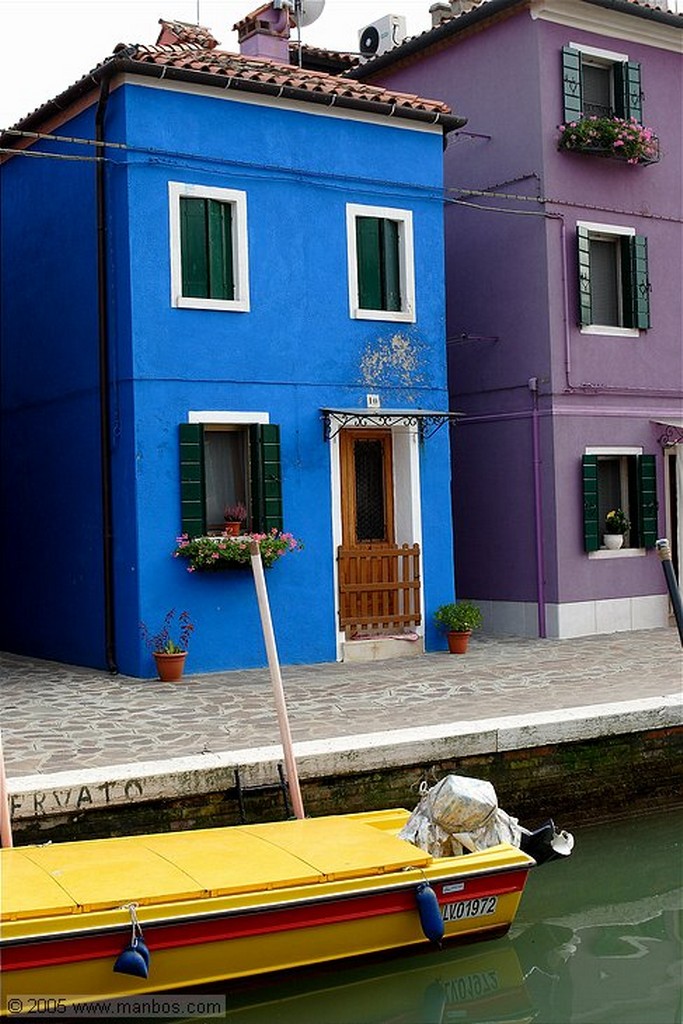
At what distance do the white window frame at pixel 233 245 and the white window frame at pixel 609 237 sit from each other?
436 cm

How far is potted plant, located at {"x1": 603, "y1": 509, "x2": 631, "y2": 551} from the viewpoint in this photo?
→ 1554cm

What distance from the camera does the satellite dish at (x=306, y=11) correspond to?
15602mm

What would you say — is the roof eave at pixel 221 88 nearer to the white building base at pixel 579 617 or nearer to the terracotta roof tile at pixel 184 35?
the terracotta roof tile at pixel 184 35

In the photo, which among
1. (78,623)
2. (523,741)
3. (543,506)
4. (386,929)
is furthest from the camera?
(543,506)

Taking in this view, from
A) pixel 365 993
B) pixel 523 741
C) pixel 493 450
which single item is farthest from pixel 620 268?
pixel 365 993

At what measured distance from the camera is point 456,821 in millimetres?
7496

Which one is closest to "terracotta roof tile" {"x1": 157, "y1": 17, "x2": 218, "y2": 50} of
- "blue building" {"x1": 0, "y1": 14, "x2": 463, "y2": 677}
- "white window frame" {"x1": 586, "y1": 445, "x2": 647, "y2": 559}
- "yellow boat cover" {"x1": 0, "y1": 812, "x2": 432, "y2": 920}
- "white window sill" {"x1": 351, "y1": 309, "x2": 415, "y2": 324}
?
"blue building" {"x1": 0, "y1": 14, "x2": 463, "y2": 677}

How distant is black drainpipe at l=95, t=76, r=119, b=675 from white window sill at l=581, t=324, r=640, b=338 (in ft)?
18.8

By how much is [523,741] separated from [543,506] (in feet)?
20.7

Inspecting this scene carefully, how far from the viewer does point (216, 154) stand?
13.2 metres

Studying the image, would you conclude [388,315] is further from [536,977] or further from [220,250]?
[536,977]

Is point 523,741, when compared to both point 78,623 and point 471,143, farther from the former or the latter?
point 471,143

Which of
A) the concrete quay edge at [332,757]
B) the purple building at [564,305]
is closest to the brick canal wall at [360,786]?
the concrete quay edge at [332,757]

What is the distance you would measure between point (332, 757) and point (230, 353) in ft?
18.9
